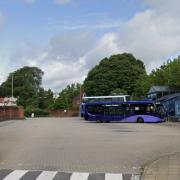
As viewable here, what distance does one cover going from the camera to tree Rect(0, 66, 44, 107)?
144 metres

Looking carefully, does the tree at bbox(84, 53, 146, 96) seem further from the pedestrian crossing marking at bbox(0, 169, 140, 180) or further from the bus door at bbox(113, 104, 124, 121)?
the pedestrian crossing marking at bbox(0, 169, 140, 180)

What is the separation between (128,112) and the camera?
6169cm

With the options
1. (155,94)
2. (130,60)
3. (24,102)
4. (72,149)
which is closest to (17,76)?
(24,102)

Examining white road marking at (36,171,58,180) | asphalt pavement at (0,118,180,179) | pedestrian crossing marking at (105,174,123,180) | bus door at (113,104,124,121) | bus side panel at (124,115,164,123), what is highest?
bus door at (113,104,124,121)

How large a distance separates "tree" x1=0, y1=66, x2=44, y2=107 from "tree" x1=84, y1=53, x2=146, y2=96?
31724 millimetres

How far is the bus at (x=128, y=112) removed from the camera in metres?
60.5

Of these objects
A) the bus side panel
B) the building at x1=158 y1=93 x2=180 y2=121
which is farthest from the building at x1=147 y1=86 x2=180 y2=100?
the bus side panel

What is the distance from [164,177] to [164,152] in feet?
19.0

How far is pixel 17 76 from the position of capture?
15050cm

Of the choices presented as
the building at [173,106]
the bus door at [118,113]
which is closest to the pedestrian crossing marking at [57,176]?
the bus door at [118,113]

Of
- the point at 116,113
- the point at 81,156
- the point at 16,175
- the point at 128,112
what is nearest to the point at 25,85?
the point at 116,113

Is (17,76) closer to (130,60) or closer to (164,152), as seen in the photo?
(130,60)

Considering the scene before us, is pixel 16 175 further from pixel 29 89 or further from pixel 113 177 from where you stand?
pixel 29 89

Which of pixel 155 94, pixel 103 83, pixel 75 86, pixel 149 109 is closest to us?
pixel 149 109
